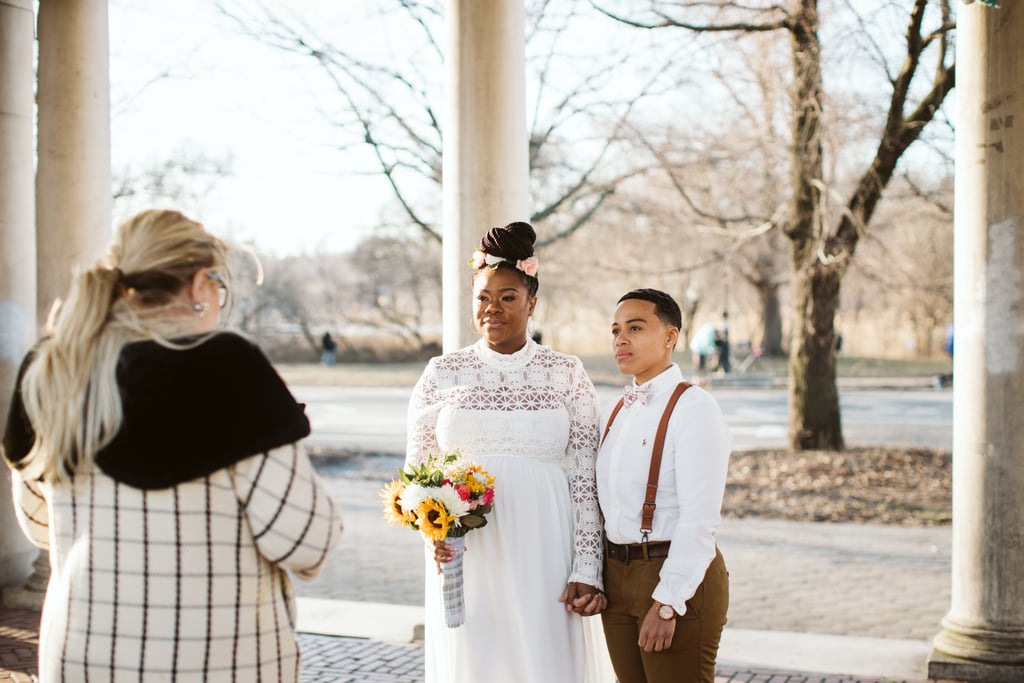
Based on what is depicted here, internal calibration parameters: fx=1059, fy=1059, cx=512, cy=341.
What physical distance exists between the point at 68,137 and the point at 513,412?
4.52 meters

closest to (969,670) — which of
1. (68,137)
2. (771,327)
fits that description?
(68,137)

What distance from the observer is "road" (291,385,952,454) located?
18219 millimetres

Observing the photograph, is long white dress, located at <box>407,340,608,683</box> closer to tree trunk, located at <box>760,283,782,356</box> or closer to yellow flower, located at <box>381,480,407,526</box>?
yellow flower, located at <box>381,480,407,526</box>

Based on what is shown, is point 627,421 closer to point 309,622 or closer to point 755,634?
point 755,634

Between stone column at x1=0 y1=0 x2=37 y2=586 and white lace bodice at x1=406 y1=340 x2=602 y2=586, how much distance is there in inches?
177

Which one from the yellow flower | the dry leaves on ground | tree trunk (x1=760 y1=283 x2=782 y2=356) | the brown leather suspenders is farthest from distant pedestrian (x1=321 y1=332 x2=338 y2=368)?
the brown leather suspenders

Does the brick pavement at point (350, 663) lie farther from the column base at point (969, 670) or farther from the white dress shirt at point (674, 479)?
the white dress shirt at point (674, 479)

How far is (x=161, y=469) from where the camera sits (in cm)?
232

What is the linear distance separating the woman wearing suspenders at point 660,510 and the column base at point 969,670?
8.90ft

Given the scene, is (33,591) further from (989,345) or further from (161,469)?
(989,345)

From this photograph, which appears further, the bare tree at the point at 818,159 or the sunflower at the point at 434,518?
the bare tree at the point at 818,159

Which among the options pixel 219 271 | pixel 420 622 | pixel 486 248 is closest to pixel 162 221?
pixel 219 271

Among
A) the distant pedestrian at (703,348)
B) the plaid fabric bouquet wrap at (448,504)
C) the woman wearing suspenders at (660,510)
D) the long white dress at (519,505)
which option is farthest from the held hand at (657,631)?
the distant pedestrian at (703,348)

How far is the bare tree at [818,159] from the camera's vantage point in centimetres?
1234
